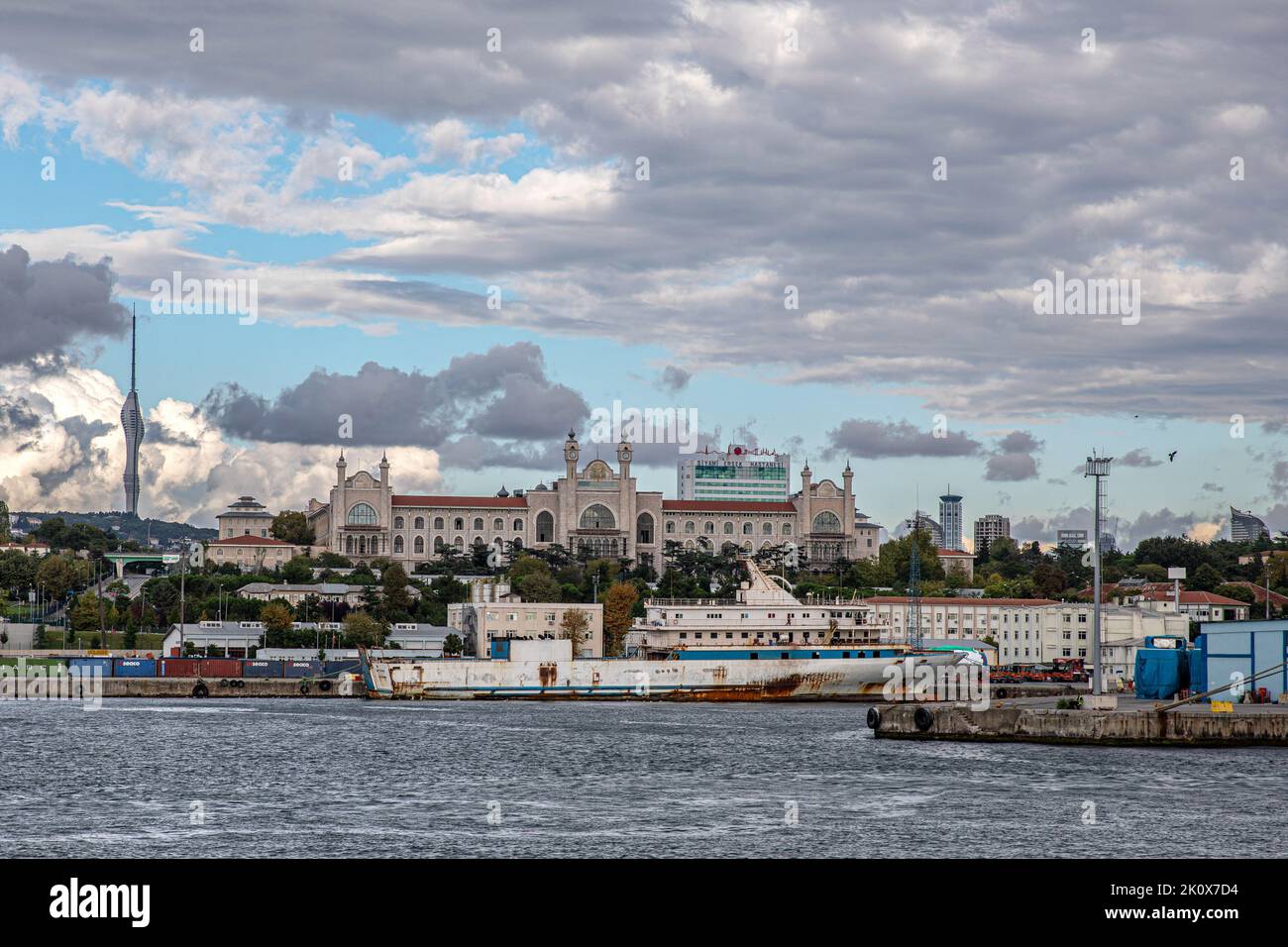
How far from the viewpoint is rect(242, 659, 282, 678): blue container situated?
105 m

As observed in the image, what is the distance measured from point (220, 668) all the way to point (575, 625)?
27.4 m

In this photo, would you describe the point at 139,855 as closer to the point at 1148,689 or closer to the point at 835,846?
the point at 835,846

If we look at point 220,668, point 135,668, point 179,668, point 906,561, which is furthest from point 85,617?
point 906,561

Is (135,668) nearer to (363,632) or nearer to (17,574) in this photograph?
(363,632)

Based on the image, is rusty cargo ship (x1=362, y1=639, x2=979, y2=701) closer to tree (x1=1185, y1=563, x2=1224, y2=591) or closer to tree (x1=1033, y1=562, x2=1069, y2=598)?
tree (x1=1033, y1=562, x2=1069, y2=598)

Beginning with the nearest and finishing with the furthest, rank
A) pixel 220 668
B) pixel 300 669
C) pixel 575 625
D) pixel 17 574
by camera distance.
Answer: pixel 220 668 → pixel 300 669 → pixel 575 625 → pixel 17 574

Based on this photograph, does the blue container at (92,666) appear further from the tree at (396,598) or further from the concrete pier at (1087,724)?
the concrete pier at (1087,724)

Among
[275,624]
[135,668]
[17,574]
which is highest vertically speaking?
[17,574]

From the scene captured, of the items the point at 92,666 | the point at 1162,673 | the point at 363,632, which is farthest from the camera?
the point at 363,632

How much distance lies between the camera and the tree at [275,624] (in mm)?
127312

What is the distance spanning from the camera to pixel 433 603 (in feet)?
512

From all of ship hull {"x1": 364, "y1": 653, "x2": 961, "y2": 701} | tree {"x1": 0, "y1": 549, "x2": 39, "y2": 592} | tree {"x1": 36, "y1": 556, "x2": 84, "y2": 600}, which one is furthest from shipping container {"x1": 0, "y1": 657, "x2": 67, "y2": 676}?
tree {"x1": 0, "y1": 549, "x2": 39, "y2": 592}

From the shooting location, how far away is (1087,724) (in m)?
51.2
